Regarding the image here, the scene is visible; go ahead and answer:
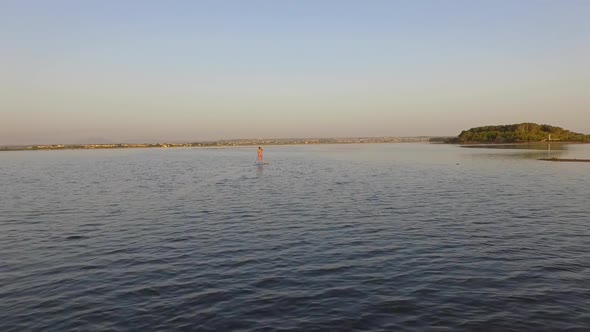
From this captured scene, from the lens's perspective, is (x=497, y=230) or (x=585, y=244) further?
(x=497, y=230)

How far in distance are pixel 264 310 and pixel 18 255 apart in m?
14.2

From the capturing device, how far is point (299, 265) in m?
18.3

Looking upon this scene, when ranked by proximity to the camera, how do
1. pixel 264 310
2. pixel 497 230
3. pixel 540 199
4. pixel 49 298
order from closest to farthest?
1. pixel 264 310
2. pixel 49 298
3. pixel 497 230
4. pixel 540 199

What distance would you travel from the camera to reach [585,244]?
21.0m

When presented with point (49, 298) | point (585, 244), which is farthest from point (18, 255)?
point (585, 244)

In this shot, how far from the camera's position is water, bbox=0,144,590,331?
13.1 meters

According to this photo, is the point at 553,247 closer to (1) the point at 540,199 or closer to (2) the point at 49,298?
(1) the point at 540,199

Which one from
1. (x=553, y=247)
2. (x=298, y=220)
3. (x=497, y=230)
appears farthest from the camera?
(x=298, y=220)

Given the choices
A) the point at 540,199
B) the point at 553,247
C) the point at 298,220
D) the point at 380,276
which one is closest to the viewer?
the point at 380,276

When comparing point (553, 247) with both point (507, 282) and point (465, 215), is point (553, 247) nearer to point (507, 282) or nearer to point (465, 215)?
point (507, 282)

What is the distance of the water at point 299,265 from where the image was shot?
13.1m

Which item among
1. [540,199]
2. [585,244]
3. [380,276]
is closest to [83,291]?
[380,276]

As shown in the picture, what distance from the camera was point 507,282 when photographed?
51.6 feet

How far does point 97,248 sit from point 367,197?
78.1 ft
